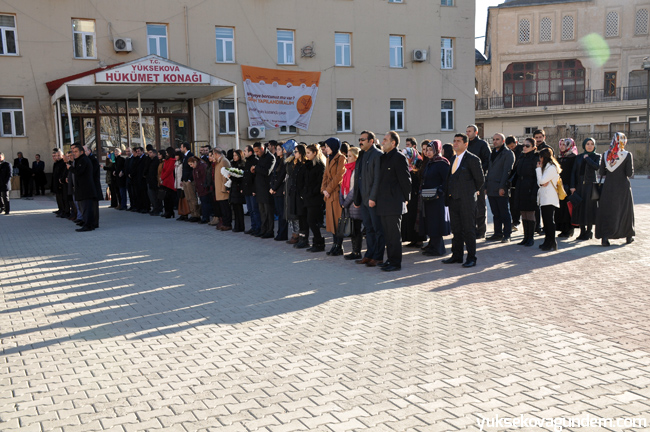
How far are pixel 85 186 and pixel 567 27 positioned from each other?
4796cm

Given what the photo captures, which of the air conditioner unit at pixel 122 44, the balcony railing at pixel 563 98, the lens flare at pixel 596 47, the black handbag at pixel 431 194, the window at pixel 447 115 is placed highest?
the lens flare at pixel 596 47

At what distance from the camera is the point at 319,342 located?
224 inches

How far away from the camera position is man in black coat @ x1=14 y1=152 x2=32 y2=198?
2403 centimetres

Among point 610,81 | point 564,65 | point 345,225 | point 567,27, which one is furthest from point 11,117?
point 610,81

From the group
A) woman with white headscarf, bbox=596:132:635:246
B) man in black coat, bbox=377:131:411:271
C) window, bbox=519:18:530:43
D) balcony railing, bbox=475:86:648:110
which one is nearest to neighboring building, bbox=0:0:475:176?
man in black coat, bbox=377:131:411:271

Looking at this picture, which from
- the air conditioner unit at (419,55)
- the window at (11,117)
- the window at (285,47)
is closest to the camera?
the window at (11,117)

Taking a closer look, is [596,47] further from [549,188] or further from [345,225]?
[345,225]

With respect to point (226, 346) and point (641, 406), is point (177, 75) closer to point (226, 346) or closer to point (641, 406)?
point (226, 346)

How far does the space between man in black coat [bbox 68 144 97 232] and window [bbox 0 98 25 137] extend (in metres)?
13.1

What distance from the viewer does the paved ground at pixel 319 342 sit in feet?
13.7

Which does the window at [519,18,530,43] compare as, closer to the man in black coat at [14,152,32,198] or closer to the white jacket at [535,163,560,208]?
the man in black coat at [14,152,32,198]

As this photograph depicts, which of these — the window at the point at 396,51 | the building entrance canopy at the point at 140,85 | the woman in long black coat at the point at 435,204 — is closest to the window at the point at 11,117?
the building entrance canopy at the point at 140,85

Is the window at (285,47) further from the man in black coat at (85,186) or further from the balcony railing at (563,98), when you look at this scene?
the balcony railing at (563,98)

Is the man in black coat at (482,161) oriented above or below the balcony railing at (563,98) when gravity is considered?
below
